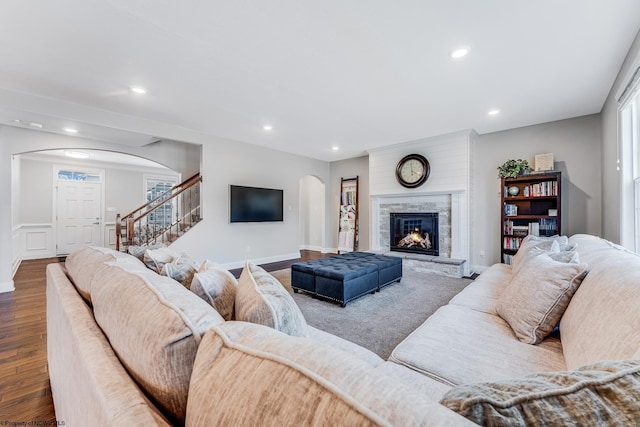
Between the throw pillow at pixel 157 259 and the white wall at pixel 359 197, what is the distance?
4804 millimetres

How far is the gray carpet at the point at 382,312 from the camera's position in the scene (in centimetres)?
239

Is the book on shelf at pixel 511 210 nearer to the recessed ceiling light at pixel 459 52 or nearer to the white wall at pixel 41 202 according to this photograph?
the recessed ceiling light at pixel 459 52

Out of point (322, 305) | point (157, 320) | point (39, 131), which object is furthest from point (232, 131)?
point (157, 320)

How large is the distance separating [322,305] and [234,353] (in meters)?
2.76

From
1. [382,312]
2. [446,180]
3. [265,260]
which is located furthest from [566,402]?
[265,260]

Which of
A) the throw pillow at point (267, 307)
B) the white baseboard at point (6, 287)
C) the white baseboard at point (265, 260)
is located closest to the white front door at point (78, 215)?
the white baseboard at point (6, 287)

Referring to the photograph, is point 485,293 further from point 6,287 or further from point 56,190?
point 56,190

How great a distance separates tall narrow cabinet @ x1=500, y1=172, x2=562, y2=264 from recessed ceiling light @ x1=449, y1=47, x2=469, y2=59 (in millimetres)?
2609

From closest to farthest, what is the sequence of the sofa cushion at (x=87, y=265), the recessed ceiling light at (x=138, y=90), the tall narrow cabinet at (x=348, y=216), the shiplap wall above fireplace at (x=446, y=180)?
1. the sofa cushion at (x=87, y=265)
2. the recessed ceiling light at (x=138, y=90)
3. the shiplap wall above fireplace at (x=446, y=180)
4. the tall narrow cabinet at (x=348, y=216)

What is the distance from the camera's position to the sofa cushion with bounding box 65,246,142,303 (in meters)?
1.22

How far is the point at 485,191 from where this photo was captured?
478 cm

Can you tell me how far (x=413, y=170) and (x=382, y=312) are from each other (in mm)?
3326

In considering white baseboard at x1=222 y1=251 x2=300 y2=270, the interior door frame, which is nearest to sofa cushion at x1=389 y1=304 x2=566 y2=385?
white baseboard at x1=222 y1=251 x2=300 y2=270

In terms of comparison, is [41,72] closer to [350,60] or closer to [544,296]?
[350,60]
